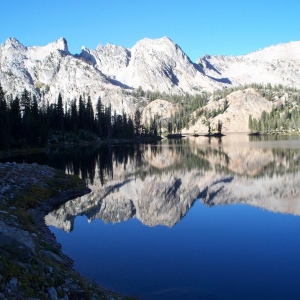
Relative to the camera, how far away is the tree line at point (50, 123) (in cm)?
9125

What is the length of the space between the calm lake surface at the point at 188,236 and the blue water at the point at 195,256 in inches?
1.9

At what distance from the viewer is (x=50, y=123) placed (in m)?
130

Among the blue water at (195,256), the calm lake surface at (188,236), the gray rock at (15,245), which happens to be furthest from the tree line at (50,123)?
the gray rock at (15,245)

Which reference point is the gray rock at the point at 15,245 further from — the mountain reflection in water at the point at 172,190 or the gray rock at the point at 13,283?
the mountain reflection in water at the point at 172,190

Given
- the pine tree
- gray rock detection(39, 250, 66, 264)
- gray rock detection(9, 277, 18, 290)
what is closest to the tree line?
the pine tree

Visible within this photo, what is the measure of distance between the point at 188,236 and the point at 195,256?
416 centimetres

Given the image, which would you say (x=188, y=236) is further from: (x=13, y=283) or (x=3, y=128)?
(x=3, y=128)

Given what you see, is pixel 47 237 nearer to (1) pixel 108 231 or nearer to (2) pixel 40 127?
(1) pixel 108 231

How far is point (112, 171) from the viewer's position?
59.7m

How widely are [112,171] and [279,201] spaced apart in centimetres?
3248

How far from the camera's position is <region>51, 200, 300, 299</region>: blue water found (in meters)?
15.5

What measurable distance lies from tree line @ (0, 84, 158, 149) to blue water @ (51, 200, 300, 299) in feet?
220

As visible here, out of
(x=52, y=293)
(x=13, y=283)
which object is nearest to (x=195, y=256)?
(x=52, y=293)

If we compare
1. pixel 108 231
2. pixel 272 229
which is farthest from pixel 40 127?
pixel 272 229
